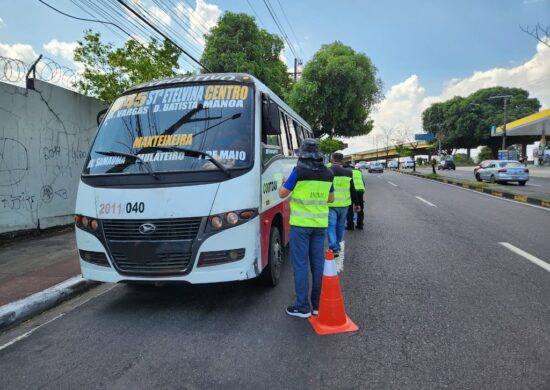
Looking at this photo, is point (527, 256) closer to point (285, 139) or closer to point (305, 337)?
point (285, 139)

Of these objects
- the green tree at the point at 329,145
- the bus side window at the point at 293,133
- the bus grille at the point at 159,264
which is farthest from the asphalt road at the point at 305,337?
the green tree at the point at 329,145

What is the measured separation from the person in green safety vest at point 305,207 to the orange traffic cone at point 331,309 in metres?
0.25

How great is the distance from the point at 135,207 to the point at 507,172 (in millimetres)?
23112

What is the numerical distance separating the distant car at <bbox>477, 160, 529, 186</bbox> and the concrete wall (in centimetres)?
2155

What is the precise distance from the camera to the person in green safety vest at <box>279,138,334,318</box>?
3768mm

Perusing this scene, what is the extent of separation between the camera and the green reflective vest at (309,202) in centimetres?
379

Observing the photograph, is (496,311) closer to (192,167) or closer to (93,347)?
(192,167)

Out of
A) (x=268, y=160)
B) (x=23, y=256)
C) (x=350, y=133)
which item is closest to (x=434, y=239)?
(x=268, y=160)

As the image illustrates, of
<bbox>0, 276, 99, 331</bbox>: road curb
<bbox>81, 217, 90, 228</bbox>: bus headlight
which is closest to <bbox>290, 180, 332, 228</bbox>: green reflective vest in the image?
<bbox>81, 217, 90, 228</bbox>: bus headlight

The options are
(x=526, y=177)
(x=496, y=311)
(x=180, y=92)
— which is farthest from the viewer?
(x=526, y=177)

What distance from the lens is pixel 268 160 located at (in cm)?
455

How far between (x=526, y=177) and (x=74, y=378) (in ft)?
78.7

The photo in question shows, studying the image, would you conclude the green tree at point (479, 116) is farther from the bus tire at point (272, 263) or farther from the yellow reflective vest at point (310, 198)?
the yellow reflective vest at point (310, 198)

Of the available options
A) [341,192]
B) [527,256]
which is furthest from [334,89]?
[527,256]
